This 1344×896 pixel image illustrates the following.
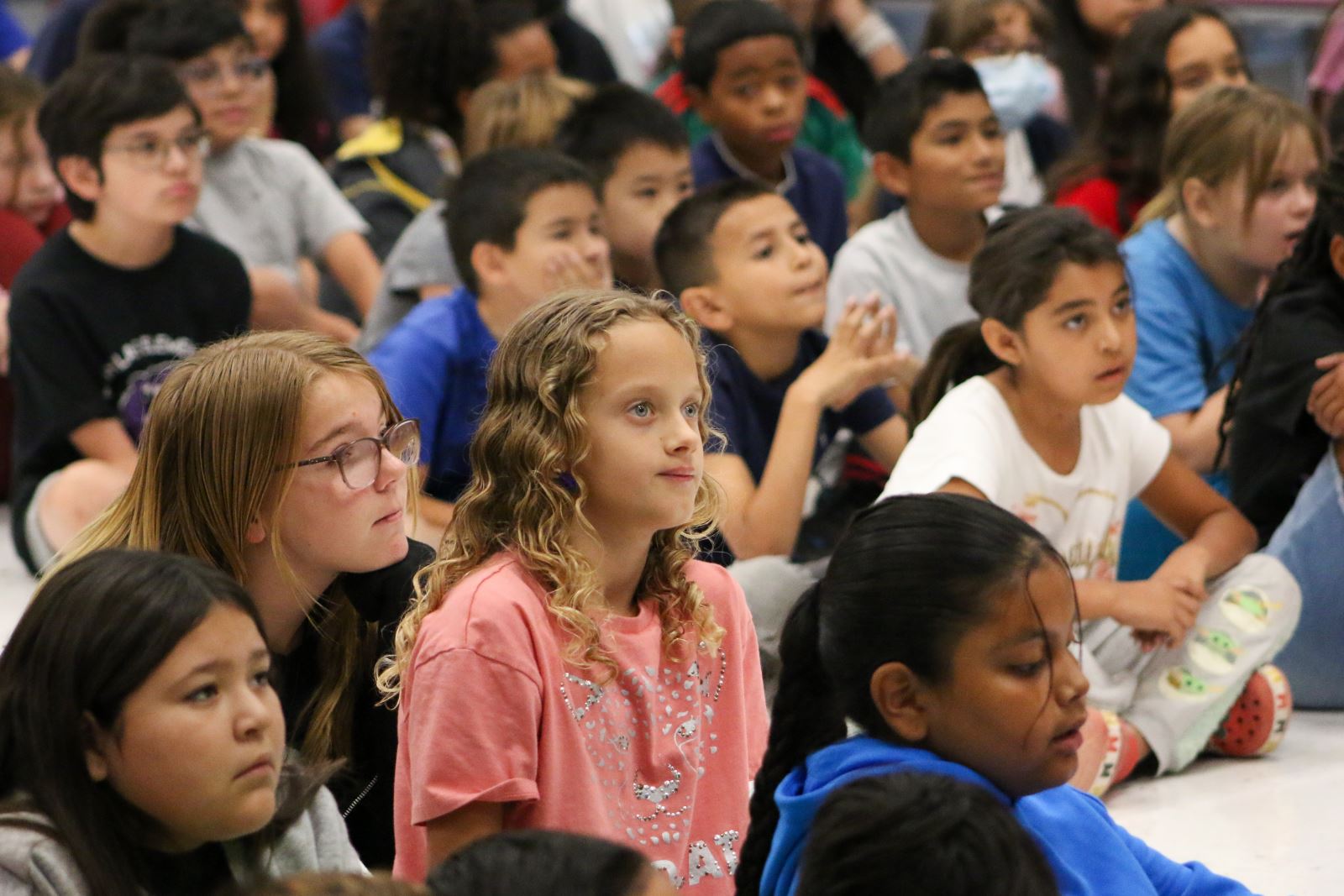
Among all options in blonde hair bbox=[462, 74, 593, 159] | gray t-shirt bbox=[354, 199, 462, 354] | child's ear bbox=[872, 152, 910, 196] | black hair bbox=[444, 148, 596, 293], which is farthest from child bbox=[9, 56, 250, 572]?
child's ear bbox=[872, 152, 910, 196]

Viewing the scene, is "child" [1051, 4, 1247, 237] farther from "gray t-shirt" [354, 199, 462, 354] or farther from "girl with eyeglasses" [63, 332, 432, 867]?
"girl with eyeglasses" [63, 332, 432, 867]

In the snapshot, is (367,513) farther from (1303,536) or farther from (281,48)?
(281,48)

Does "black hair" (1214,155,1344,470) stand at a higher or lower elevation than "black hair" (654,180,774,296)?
higher

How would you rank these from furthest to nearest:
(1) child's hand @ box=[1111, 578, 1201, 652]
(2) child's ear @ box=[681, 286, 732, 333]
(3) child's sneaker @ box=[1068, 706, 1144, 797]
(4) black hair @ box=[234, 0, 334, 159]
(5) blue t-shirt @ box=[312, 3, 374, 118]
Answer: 1. (5) blue t-shirt @ box=[312, 3, 374, 118]
2. (4) black hair @ box=[234, 0, 334, 159]
3. (2) child's ear @ box=[681, 286, 732, 333]
4. (1) child's hand @ box=[1111, 578, 1201, 652]
5. (3) child's sneaker @ box=[1068, 706, 1144, 797]

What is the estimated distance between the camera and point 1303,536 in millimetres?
2477

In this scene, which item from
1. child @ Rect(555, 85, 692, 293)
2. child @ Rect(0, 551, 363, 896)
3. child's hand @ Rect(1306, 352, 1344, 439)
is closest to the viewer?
child @ Rect(0, 551, 363, 896)

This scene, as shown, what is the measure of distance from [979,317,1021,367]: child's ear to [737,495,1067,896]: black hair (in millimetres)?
995

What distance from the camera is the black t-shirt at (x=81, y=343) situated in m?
2.96

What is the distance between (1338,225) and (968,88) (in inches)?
36.4

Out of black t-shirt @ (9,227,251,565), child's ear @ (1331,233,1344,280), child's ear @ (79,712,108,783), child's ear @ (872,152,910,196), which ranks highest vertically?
child's ear @ (1331,233,1344,280)

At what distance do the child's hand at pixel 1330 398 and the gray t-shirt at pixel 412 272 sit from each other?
1564mm

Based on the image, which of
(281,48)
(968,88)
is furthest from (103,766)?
(281,48)

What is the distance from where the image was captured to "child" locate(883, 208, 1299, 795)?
2.29 metres

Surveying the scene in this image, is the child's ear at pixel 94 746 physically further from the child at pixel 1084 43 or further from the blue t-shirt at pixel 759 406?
the child at pixel 1084 43
